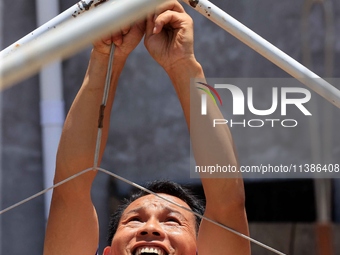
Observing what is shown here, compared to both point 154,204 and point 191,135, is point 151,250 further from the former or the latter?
point 191,135

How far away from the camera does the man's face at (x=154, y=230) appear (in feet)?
4.44

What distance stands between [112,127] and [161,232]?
0.72 meters

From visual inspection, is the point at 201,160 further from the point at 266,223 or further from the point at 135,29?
the point at 266,223

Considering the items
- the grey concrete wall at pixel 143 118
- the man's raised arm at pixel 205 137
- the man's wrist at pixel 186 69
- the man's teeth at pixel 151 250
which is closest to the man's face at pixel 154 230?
the man's teeth at pixel 151 250

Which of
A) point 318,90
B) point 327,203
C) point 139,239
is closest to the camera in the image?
point 318,90

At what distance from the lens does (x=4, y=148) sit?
2049mm

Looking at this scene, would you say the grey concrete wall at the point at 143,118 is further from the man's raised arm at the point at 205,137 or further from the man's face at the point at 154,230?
the man's raised arm at the point at 205,137

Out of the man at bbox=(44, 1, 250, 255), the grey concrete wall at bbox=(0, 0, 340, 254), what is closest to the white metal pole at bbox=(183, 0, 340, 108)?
the man at bbox=(44, 1, 250, 255)

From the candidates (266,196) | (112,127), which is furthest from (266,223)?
(112,127)

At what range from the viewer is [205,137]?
1248 millimetres

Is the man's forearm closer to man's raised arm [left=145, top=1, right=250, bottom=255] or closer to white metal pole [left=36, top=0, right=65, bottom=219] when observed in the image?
man's raised arm [left=145, top=1, right=250, bottom=255]

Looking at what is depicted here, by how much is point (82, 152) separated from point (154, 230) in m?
0.20

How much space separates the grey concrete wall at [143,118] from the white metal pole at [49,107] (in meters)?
0.05

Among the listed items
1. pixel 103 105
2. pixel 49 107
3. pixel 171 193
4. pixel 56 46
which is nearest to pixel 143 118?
pixel 49 107
